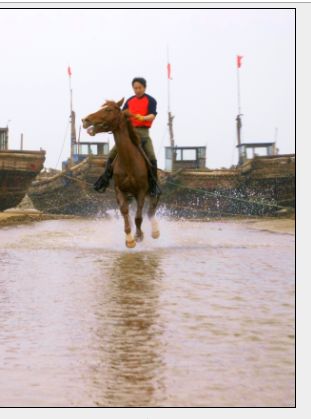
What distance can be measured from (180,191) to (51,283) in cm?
2561

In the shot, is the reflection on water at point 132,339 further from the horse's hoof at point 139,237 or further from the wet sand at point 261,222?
the wet sand at point 261,222

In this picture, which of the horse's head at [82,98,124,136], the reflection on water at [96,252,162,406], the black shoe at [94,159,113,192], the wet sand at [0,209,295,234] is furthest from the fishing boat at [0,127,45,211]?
the reflection on water at [96,252,162,406]

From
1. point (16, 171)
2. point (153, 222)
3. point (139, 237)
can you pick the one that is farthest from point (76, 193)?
point (153, 222)

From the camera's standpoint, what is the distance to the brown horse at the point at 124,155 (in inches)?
379

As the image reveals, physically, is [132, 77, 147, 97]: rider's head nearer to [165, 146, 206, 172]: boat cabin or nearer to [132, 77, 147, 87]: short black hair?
[132, 77, 147, 87]: short black hair

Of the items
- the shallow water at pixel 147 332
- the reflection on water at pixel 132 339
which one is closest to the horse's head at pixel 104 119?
the shallow water at pixel 147 332

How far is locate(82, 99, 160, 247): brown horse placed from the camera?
9.62 metres

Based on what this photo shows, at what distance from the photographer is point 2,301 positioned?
6.20m

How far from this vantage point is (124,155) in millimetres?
10234

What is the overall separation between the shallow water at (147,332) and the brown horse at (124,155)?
64.9 inches

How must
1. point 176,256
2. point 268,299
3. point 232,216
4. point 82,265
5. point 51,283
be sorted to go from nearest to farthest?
1. point 268,299
2. point 51,283
3. point 82,265
4. point 176,256
5. point 232,216

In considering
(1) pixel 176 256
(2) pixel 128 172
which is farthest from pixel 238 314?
(2) pixel 128 172

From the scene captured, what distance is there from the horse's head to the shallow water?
176cm

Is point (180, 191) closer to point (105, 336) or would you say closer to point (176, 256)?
point (176, 256)
